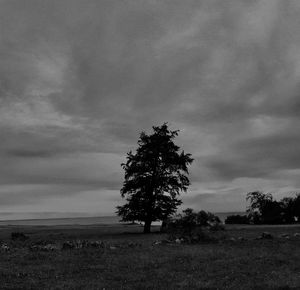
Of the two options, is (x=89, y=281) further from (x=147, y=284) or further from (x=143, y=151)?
(x=143, y=151)

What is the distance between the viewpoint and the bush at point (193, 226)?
1736 inches

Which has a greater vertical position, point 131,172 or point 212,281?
point 131,172

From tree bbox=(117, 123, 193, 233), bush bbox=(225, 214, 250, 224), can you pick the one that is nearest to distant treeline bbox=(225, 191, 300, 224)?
bush bbox=(225, 214, 250, 224)

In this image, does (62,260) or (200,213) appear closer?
(62,260)

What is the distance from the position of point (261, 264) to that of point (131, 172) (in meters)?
39.0

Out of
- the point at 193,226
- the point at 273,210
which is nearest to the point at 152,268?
the point at 193,226

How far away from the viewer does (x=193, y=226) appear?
45.4 metres

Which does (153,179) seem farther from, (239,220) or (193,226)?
(239,220)

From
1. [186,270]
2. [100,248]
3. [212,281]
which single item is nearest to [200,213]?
[100,248]

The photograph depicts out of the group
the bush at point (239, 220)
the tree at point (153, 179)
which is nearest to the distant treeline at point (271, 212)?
the bush at point (239, 220)

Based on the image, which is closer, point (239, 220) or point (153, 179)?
point (153, 179)

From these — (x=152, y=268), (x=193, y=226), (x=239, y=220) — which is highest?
(x=239, y=220)

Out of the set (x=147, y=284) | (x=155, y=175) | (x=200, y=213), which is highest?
(x=155, y=175)

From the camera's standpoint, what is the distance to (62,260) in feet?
95.7
